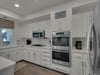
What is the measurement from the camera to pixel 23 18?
4.15 metres

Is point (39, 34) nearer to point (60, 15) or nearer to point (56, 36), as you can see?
point (56, 36)

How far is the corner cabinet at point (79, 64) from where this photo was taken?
6.76 ft

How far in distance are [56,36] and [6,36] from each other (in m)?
3.15

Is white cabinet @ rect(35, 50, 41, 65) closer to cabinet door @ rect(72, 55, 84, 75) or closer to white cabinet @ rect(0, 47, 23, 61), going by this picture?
white cabinet @ rect(0, 47, 23, 61)

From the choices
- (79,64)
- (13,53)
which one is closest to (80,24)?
(79,64)

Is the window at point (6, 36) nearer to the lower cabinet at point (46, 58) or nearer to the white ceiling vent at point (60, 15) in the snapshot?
the lower cabinet at point (46, 58)

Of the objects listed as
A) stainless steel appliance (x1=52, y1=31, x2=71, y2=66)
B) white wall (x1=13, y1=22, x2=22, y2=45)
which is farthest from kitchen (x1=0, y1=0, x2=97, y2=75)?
white wall (x1=13, y1=22, x2=22, y2=45)

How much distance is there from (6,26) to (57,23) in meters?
2.85

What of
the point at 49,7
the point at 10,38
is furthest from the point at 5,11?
the point at 49,7

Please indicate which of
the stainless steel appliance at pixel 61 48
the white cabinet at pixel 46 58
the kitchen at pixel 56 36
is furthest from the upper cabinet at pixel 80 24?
the white cabinet at pixel 46 58

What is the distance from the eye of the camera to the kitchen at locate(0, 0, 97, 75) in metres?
2.37

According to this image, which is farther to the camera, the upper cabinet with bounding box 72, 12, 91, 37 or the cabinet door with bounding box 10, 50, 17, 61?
the cabinet door with bounding box 10, 50, 17, 61

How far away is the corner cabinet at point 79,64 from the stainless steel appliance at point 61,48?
21 cm

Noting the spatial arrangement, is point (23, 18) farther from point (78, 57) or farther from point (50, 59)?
point (78, 57)
